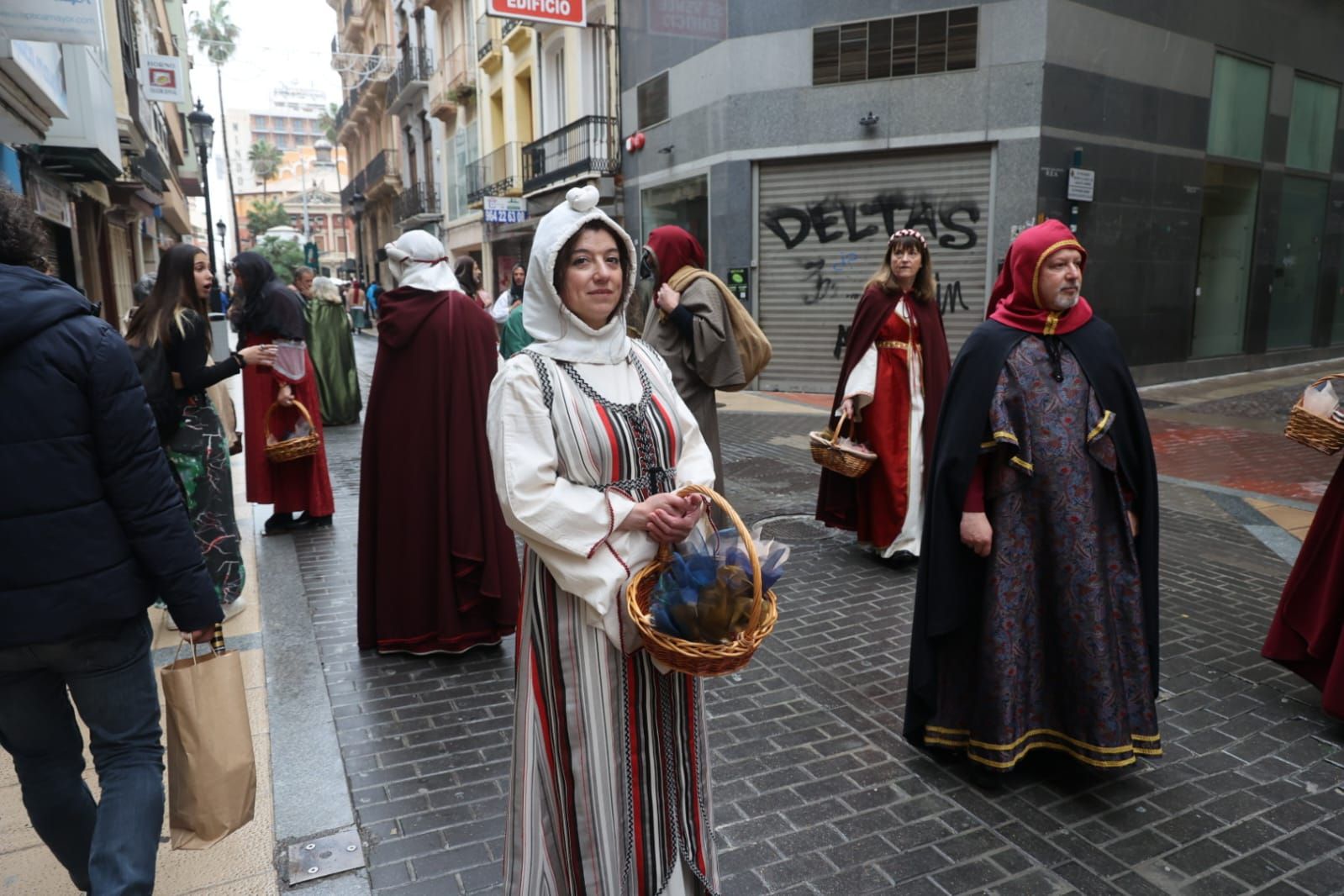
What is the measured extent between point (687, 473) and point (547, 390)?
1.48ft

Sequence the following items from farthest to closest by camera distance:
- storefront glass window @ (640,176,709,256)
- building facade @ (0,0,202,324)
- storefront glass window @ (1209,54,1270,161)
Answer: storefront glass window @ (640,176,709,256)
storefront glass window @ (1209,54,1270,161)
building facade @ (0,0,202,324)

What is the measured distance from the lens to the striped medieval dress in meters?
2.21

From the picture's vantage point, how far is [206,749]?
7.88ft

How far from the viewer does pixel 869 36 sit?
13.2 meters

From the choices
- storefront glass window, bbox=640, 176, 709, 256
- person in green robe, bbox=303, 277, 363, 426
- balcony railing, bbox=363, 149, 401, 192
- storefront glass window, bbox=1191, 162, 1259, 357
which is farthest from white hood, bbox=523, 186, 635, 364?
balcony railing, bbox=363, 149, 401, 192

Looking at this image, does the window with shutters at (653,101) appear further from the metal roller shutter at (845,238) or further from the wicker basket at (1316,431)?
the wicker basket at (1316,431)

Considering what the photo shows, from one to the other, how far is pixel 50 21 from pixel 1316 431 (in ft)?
23.8

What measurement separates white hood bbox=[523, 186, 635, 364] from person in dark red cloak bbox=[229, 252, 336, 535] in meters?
4.21

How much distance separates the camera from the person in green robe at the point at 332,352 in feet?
36.1

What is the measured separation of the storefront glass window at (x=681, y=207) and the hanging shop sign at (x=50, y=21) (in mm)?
9266

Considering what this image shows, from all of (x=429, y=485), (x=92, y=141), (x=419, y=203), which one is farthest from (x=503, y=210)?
(x=429, y=485)

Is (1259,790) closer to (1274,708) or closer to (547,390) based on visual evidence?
(1274,708)

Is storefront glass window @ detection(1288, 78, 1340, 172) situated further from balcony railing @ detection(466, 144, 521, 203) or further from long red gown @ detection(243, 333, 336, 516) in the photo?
long red gown @ detection(243, 333, 336, 516)

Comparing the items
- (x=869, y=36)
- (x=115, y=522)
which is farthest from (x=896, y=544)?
(x=869, y=36)
